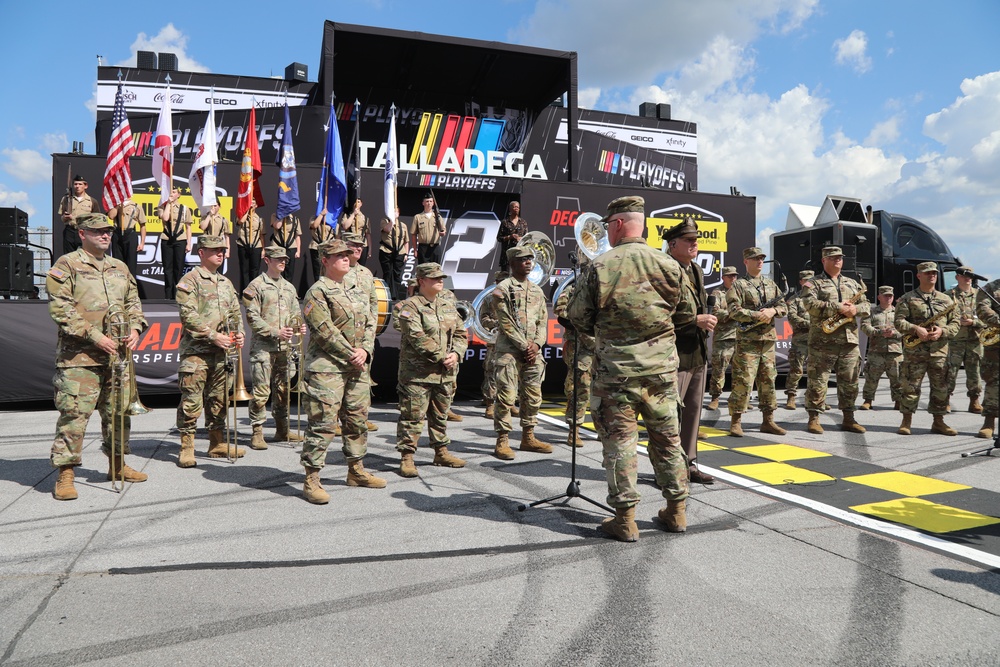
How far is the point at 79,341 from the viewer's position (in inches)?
210

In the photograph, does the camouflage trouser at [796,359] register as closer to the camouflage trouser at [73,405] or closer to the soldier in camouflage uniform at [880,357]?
the soldier in camouflage uniform at [880,357]

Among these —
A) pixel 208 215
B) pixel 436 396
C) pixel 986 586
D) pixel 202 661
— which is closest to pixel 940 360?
pixel 986 586

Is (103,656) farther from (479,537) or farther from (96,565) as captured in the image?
(479,537)

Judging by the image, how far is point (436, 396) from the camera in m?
6.34


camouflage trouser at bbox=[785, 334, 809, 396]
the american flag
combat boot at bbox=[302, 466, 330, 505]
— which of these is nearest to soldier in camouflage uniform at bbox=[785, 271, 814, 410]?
camouflage trouser at bbox=[785, 334, 809, 396]

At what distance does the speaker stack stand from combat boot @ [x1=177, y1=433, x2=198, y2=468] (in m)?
7.26

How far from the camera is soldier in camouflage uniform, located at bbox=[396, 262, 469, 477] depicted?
610cm

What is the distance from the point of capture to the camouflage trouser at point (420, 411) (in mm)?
6062

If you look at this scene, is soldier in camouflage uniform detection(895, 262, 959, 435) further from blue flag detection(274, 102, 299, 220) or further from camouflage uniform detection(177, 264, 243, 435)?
blue flag detection(274, 102, 299, 220)

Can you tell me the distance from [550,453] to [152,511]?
385 cm

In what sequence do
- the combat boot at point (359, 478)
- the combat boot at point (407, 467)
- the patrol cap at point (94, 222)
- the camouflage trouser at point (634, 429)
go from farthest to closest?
1. the combat boot at point (407, 467)
2. the combat boot at point (359, 478)
3. the patrol cap at point (94, 222)
4. the camouflage trouser at point (634, 429)

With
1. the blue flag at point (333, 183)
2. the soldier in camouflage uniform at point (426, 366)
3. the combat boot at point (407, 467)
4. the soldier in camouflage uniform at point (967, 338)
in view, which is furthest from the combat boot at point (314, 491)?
the soldier in camouflage uniform at point (967, 338)

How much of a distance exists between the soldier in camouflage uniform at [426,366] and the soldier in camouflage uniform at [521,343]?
76 centimetres

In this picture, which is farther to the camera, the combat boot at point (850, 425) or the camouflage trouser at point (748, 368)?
the combat boot at point (850, 425)
